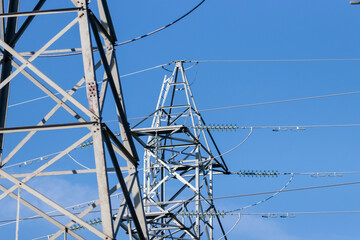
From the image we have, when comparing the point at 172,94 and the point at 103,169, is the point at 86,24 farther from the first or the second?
the point at 172,94

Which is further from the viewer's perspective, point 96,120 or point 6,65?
point 6,65

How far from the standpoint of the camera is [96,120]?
1176 cm

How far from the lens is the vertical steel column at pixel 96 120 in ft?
36.9

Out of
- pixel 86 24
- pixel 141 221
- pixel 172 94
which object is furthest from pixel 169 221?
pixel 86 24

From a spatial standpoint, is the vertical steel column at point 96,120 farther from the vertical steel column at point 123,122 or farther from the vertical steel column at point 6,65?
the vertical steel column at point 6,65

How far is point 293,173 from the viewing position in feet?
89.0

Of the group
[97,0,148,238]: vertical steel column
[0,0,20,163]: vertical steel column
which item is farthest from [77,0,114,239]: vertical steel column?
[0,0,20,163]: vertical steel column

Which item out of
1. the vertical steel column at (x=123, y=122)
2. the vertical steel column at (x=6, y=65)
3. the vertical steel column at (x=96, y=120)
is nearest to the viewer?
the vertical steel column at (x=96, y=120)

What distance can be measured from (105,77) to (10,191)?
224 cm

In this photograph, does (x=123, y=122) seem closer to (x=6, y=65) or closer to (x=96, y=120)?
(x=96, y=120)

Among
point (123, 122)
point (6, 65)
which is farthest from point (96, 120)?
point (6, 65)

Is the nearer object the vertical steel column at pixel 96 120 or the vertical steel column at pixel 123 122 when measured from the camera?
the vertical steel column at pixel 96 120

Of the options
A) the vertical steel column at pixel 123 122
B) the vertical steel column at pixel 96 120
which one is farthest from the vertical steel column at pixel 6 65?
the vertical steel column at pixel 96 120

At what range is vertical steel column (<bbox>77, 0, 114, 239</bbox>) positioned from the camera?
1125cm
